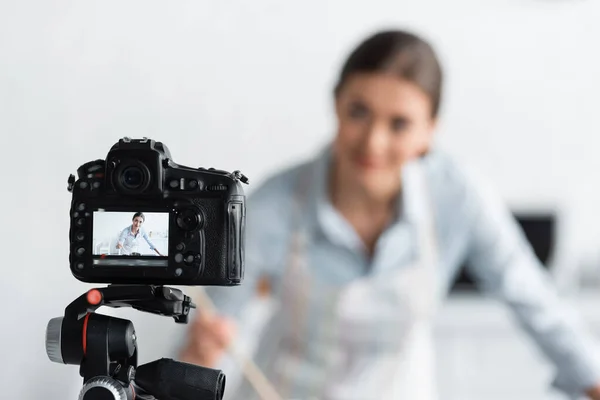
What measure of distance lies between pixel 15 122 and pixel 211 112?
1.60 ft

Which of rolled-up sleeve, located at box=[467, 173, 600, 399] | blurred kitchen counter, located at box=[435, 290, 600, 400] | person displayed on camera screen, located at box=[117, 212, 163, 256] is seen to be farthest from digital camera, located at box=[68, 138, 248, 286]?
blurred kitchen counter, located at box=[435, 290, 600, 400]

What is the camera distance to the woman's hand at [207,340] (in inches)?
46.6

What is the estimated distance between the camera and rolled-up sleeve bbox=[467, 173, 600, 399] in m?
1.11

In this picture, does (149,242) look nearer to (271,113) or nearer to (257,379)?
(257,379)

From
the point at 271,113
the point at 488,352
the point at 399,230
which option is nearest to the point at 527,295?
the point at 399,230

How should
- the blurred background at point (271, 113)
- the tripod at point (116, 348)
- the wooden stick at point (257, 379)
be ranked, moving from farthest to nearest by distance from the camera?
1. the blurred background at point (271, 113)
2. the wooden stick at point (257, 379)
3. the tripod at point (116, 348)

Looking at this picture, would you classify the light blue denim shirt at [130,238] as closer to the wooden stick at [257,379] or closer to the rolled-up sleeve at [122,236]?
the rolled-up sleeve at [122,236]

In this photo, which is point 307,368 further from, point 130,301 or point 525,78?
point 525,78

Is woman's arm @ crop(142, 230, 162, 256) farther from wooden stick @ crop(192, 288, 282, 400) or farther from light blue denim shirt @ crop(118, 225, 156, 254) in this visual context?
wooden stick @ crop(192, 288, 282, 400)

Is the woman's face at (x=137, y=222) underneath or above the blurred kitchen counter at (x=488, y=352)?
above

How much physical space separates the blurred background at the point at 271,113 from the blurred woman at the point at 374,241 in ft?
1.67

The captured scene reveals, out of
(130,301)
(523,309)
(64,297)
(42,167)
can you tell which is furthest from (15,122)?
(130,301)

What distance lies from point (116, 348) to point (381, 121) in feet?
2.89

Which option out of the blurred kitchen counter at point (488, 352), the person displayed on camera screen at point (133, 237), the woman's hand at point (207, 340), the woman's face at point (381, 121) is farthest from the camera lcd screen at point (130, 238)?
the blurred kitchen counter at point (488, 352)
